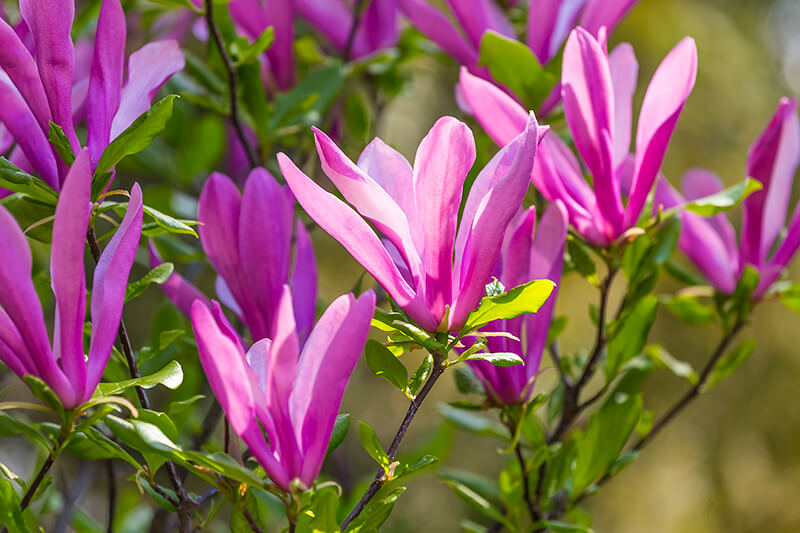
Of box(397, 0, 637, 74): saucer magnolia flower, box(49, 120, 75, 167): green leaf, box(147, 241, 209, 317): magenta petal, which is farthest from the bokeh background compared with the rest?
box(49, 120, 75, 167): green leaf

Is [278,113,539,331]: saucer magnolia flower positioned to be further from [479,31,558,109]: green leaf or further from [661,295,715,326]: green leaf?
[661,295,715,326]: green leaf

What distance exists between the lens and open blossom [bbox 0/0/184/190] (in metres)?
0.38

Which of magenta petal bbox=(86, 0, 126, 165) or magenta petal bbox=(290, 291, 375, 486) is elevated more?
magenta petal bbox=(86, 0, 126, 165)

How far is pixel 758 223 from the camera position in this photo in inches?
25.1

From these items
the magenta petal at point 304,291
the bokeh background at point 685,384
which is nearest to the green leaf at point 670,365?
the magenta petal at point 304,291

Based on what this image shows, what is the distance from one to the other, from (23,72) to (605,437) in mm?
466

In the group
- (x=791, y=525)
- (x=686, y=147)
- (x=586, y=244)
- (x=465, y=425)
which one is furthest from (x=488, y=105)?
(x=686, y=147)

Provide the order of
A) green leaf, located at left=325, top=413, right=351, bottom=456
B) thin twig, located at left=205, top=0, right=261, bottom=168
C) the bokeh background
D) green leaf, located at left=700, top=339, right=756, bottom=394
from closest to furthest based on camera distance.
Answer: green leaf, located at left=325, top=413, right=351, bottom=456 < thin twig, located at left=205, top=0, right=261, bottom=168 < green leaf, located at left=700, top=339, right=756, bottom=394 < the bokeh background

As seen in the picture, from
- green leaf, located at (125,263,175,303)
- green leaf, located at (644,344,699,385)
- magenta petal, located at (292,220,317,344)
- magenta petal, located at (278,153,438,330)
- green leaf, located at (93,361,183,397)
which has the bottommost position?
green leaf, located at (644,344,699,385)

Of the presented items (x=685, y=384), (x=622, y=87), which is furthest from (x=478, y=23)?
(x=685, y=384)

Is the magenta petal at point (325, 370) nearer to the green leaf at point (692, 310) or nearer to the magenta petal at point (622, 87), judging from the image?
the magenta petal at point (622, 87)

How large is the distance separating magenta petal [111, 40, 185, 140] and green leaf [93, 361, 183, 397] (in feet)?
0.50

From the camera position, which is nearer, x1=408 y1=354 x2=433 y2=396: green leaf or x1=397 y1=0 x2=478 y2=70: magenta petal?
x1=408 y1=354 x2=433 y2=396: green leaf

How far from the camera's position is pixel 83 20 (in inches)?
27.4
